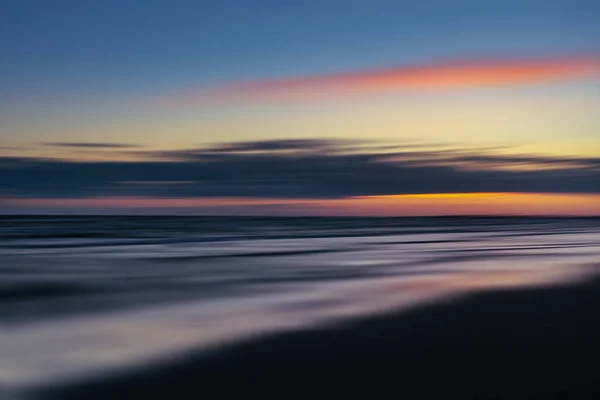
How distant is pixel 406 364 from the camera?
15.6ft

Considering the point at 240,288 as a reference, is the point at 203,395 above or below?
above

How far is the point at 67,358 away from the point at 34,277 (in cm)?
675

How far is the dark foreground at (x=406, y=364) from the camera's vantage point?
412 cm

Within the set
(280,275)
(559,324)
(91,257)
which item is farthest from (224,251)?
(559,324)

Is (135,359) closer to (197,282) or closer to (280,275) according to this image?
(197,282)

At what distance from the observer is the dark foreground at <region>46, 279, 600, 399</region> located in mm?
4121

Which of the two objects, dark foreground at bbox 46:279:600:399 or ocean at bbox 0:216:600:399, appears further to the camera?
ocean at bbox 0:216:600:399

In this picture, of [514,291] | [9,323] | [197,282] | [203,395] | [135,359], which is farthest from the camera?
[197,282]

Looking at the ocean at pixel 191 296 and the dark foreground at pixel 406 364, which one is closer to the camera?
the dark foreground at pixel 406 364

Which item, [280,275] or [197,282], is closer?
[197,282]

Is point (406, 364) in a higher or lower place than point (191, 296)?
higher

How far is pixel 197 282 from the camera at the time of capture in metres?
10.5

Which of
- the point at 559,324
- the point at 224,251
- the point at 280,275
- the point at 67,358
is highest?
the point at 67,358

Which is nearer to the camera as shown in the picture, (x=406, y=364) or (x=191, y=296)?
(x=406, y=364)
